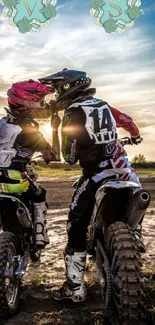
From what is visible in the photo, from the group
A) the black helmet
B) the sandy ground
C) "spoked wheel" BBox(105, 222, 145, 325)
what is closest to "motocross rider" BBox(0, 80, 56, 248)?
the black helmet

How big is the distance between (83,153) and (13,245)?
1.15 metres

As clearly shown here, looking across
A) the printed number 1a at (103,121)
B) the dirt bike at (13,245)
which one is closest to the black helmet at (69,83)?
the printed number 1a at (103,121)

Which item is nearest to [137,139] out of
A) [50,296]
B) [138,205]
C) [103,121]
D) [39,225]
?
[103,121]

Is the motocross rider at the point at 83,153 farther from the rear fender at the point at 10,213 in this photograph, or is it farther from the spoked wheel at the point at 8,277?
the rear fender at the point at 10,213

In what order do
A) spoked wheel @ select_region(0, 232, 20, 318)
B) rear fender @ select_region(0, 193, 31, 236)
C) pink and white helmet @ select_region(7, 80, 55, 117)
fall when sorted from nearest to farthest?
spoked wheel @ select_region(0, 232, 20, 318) < rear fender @ select_region(0, 193, 31, 236) < pink and white helmet @ select_region(7, 80, 55, 117)

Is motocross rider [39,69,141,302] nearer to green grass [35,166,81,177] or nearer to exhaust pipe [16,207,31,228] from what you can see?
exhaust pipe [16,207,31,228]

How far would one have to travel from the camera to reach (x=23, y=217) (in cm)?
451

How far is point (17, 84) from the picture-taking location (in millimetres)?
4707

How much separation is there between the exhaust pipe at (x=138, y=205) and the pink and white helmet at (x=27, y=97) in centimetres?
176

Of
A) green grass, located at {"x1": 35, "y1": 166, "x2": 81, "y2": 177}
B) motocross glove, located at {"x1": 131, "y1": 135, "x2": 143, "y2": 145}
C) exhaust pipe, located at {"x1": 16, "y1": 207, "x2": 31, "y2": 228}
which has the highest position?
motocross glove, located at {"x1": 131, "y1": 135, "x2": 143, "y2": 145}

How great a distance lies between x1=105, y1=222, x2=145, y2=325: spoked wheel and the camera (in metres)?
3.23

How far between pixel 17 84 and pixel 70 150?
3.64ft

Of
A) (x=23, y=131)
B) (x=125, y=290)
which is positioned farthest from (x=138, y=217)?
(x=23, y=131)

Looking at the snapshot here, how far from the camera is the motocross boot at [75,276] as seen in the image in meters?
4.23
